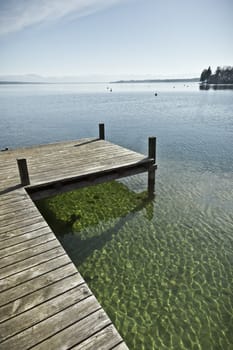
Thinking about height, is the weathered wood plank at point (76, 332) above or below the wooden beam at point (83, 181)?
above

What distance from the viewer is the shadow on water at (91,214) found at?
7.72 meters

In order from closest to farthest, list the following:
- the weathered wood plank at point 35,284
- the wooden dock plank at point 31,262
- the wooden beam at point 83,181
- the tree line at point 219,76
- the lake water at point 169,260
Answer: the weathered wood plank at point 35,284 → the wooden dock plank at point 31,262 → the lake water at point 169,260 → the wooden beam at point 83,181 → the tree line at point 219,76

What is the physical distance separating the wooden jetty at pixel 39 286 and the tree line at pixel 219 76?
16234 cm

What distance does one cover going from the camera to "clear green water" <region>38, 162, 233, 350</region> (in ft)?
16.6

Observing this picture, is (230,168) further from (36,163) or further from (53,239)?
(53,239)

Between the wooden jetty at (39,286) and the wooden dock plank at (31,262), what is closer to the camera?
the wooden jetty at (39,286)

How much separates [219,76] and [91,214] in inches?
6756

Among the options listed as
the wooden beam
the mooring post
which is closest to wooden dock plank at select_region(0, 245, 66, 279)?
the wooden beam

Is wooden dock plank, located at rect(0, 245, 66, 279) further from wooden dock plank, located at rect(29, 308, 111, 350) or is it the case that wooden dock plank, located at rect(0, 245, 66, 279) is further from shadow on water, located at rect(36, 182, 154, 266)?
shadow on water, located at rect(36, 182, 154, 266)

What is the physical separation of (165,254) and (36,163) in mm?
6065

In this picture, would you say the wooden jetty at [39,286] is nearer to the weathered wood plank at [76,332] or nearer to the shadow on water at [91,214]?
the weathered wood plank at [76,332]

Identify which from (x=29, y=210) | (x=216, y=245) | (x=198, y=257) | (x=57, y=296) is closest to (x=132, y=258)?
(x=198, y=257)

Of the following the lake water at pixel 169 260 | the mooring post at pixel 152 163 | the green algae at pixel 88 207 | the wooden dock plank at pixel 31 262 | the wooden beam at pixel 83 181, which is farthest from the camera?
the mooring post at pixel 152 163

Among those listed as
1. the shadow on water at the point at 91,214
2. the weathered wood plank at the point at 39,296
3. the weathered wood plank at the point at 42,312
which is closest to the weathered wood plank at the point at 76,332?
the weathered wood plank at the point at 42,312
